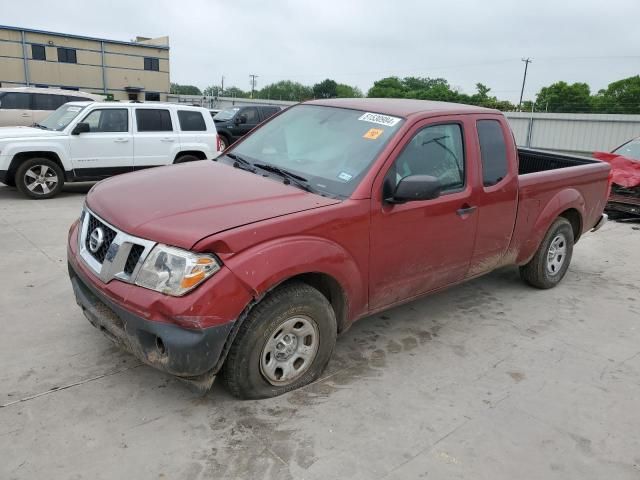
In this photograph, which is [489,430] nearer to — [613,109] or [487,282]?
[487,282]

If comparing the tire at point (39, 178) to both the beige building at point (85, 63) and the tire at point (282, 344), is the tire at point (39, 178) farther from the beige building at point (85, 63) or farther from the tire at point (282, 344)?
the beige building at point (85, 63)

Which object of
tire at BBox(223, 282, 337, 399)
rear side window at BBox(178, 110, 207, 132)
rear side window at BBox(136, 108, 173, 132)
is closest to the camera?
tire at BBox(223, 282, 337, 399)

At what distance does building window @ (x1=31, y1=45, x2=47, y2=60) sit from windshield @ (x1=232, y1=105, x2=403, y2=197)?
44965 millimetres

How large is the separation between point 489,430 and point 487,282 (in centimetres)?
282

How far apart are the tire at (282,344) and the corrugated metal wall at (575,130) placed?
1990cm

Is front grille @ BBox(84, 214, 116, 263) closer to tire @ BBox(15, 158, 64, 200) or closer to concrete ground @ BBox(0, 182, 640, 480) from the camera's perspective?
concrete ground @ BBox(0, 182, 640, 480)

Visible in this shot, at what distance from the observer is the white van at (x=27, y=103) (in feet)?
47.1

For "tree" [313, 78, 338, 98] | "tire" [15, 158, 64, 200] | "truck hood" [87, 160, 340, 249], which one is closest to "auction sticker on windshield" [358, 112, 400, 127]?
"truck hood" [87, 160, 340, 249]

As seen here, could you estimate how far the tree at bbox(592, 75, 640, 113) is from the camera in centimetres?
6138

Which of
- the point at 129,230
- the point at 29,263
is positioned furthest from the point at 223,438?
the point at 29,263

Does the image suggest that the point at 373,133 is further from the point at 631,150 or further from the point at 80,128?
the point at 631,150

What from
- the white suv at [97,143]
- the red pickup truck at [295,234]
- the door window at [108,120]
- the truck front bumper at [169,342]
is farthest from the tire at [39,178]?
the truck front bumper at [169,342]

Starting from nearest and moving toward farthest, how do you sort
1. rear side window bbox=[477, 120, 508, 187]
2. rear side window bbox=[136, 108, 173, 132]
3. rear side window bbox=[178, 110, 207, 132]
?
rear side window bbox=[477, 120, 508, 187] < rear side window bbox=[136, 108, 173, 132] < rear side window bbox=[178, 110, 207, 132]

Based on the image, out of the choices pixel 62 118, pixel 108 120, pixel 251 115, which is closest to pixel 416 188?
pixel 108 120
